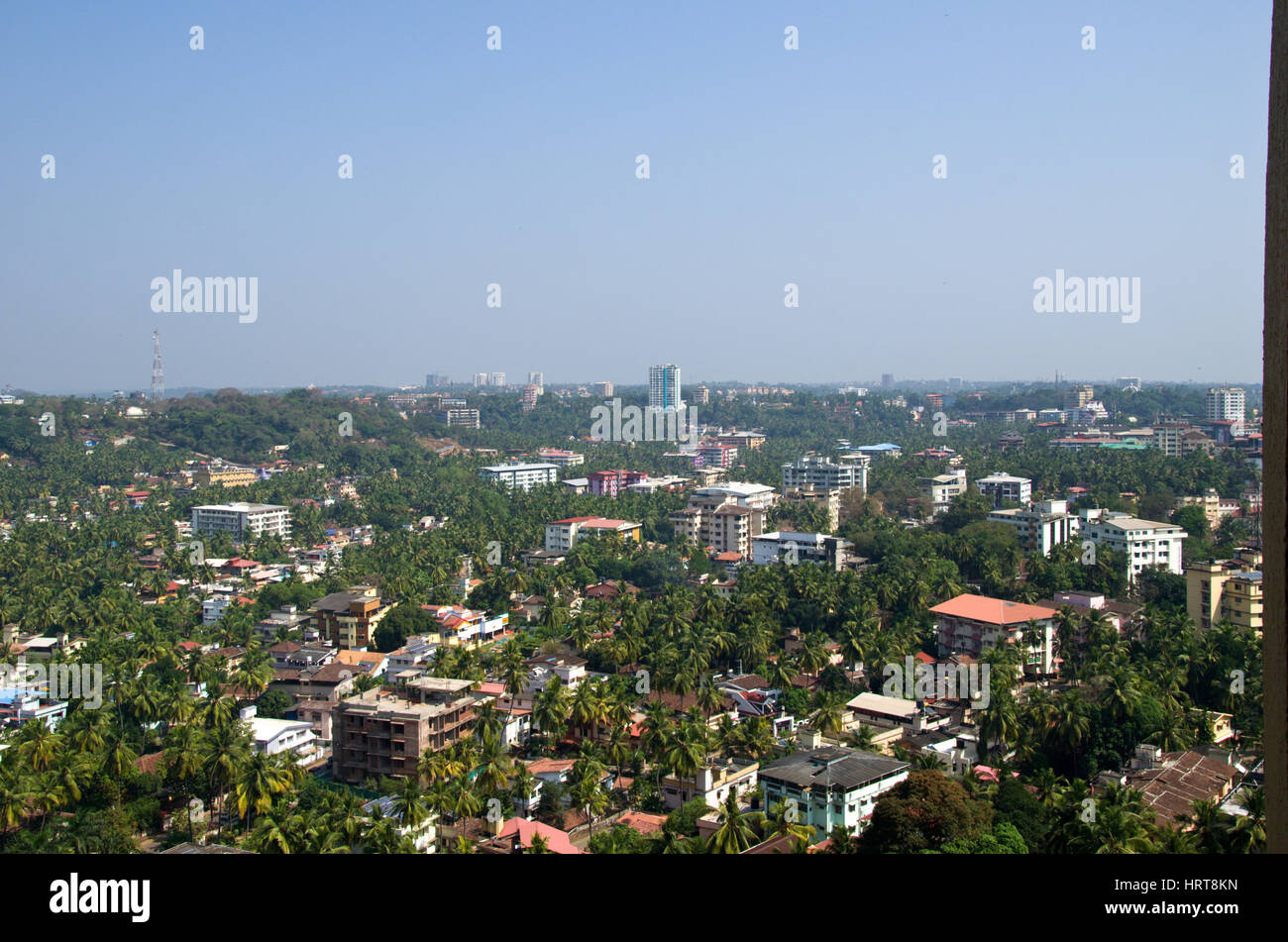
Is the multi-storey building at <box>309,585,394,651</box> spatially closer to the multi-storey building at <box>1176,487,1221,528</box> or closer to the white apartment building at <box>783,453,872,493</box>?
the white apartment building at <box>783,453,872,493</box>

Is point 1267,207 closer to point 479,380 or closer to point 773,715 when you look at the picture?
point 773,715

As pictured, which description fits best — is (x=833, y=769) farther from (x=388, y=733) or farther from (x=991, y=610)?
(x=991, y=610)

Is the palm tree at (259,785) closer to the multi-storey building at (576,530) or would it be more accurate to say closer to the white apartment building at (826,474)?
the multi-storey building at (576,530)

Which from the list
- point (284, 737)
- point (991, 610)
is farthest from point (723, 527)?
point (284, 737)

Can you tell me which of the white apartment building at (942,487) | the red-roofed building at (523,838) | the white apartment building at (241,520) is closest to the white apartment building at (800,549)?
the white apartment building at (942,487)

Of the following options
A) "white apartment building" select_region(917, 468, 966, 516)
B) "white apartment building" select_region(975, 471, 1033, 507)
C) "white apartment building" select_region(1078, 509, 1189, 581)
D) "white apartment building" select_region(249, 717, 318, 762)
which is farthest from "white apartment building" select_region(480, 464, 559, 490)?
"white apartment building" select_region(249, 717, 318, 762)
